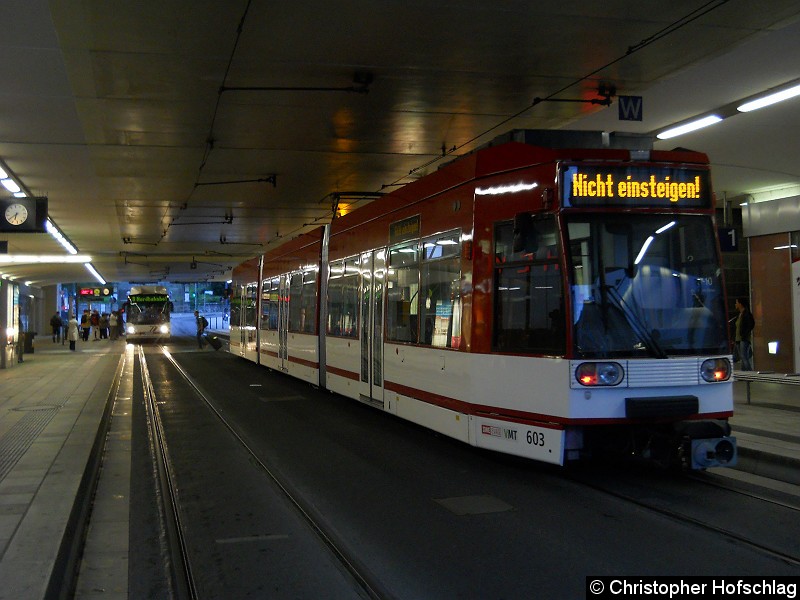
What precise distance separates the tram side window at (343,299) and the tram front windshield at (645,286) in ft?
19.7

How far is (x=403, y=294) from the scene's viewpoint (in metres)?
10.9

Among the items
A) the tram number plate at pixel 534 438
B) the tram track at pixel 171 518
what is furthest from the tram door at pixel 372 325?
the tram number plate at pixel 534 438

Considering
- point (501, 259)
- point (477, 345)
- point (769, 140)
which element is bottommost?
point (477, 345)

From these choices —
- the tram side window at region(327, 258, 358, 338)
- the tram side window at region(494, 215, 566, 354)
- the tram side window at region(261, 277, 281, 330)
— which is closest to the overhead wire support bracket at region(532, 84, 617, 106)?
the tram side window at region(327, 258, 358, 338)

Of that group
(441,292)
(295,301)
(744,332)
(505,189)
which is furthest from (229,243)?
(505,189)

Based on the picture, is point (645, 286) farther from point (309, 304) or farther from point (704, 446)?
point (309, 304)

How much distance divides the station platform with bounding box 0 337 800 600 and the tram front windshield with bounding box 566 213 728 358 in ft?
6.64

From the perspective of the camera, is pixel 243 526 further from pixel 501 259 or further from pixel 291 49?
pixel 291 49

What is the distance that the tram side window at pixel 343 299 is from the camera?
43.5ft

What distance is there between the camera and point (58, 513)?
6488 millimetres

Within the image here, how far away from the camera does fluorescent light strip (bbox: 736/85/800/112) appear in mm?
10931

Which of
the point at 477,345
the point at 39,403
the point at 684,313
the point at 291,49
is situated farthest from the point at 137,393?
the point at 684,313

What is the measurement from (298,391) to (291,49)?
9197 mm

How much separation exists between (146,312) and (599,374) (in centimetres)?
4124
